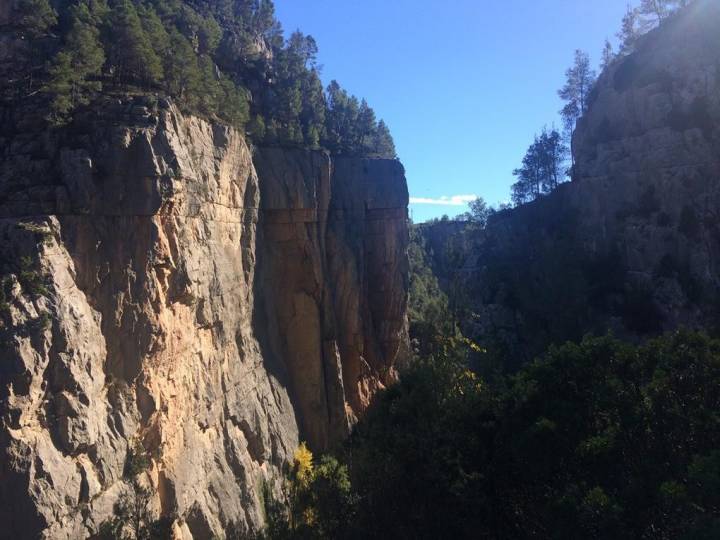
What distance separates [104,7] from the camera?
25859mm

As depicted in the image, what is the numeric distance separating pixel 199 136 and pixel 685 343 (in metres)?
21.9

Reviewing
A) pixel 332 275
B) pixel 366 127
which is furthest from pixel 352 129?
pixel 332 275

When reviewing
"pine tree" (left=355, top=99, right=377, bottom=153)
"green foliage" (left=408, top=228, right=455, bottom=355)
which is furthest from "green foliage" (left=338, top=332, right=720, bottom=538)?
"pine tree" (left=355, top=99, right=377, bottom=153)

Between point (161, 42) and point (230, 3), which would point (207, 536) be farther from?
point (230, 3)

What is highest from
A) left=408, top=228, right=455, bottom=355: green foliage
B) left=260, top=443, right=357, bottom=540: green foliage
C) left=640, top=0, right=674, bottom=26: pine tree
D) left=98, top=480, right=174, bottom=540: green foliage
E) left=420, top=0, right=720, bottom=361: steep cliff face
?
left=640, top=0, right=674, bottom=26: pine tree

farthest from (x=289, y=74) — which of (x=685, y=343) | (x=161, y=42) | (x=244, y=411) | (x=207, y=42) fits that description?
(x=685, y=343)

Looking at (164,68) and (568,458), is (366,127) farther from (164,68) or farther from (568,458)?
(568,458)

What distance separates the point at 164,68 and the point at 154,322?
1332 cm

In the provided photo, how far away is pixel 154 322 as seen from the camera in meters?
21.0

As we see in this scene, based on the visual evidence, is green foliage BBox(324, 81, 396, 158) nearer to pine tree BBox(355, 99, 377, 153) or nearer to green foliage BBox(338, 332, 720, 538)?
pine tree BBox(355, 99, 377, 153)

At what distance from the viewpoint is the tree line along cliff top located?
2162cm

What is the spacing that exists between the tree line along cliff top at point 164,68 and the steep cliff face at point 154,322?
5.78 ft

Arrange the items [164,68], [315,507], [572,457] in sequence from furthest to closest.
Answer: [164,68] < [315,507] < [572,457]

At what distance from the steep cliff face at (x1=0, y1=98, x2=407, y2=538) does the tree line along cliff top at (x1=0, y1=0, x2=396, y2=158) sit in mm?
1763
